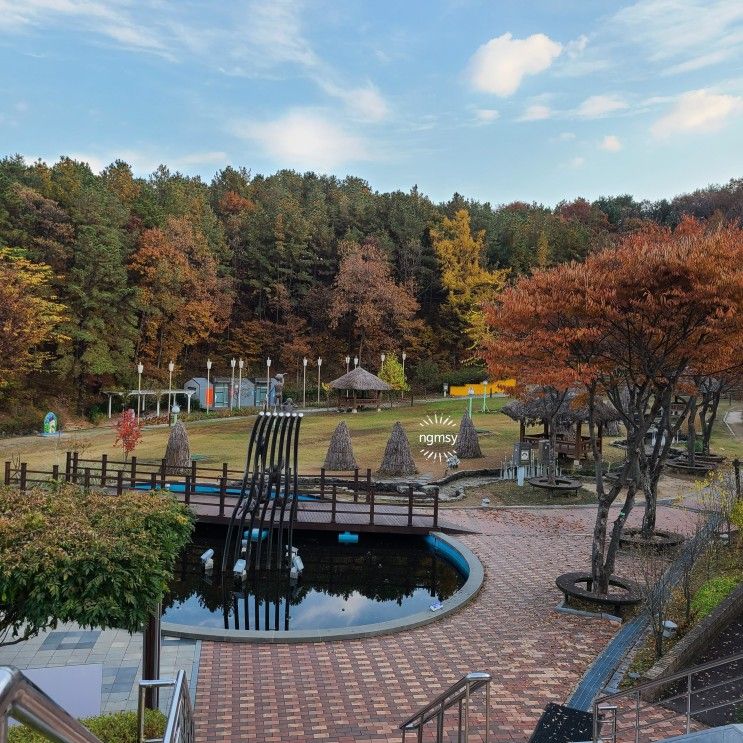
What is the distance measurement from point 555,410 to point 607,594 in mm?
11778

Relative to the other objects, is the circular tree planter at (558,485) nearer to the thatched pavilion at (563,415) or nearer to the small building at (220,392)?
the thatched pavilion at (563,415)

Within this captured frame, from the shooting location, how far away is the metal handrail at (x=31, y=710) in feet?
4.97

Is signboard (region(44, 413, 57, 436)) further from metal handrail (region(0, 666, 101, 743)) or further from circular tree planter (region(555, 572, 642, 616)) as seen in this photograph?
metal handrail (region(0, 666, 101, 743))

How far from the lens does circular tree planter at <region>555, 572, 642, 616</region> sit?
10.8 meters

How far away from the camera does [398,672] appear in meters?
8.80

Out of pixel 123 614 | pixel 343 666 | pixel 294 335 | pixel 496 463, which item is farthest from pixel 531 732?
pixel 294 335

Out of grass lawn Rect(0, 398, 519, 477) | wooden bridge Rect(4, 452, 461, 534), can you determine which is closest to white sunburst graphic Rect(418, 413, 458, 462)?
grass lawn Rect(0, 398, 519, 477)

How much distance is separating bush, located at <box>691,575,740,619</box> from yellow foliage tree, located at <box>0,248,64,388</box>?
1226 inches

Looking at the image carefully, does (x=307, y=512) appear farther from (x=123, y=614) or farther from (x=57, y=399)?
(x=57, y=399)

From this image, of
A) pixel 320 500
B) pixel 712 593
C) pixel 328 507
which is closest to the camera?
pixel 712 593

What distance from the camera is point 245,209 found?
5797cm

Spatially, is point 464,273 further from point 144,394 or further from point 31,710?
point 31,710

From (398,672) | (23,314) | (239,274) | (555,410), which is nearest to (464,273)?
(239,274)

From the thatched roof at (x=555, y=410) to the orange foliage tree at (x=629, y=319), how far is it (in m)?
9.81
